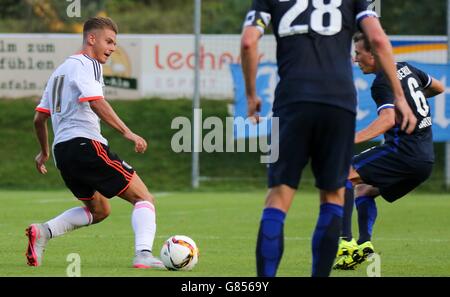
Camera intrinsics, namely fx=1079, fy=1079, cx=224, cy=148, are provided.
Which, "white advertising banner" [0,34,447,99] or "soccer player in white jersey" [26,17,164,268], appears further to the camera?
"white advertising banner" [0,34,447,99]

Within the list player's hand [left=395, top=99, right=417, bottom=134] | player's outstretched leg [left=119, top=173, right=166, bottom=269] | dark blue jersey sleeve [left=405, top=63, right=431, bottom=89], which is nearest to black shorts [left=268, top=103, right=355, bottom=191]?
player's hand [left=395, top=99, right=417, bottom=134]

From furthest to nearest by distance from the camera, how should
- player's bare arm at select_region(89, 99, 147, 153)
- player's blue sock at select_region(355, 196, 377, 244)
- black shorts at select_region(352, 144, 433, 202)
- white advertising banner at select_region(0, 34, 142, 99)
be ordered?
white advertising banner at select_region(0, 34, 142, 99), black shorts at select_region(352, 144, 433, 202), player's blue sock at select_region(355, 196, 377, 244), player's bare arm at select_region(89, 99, 147, 153)

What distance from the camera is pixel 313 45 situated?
6203 mm

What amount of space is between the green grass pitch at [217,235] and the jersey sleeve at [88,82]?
1311 mm

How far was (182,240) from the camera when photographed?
8273 millimetres

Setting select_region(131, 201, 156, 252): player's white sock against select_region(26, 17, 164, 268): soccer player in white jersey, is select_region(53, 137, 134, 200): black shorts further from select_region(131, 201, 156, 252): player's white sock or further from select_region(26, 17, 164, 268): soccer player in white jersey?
select_region(131, 201, 156, 252): player's white sock

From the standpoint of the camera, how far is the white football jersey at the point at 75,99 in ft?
27.0

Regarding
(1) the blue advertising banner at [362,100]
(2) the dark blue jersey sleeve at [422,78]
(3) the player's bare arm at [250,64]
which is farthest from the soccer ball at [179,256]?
(1) the blue advertising banner at [362,100]

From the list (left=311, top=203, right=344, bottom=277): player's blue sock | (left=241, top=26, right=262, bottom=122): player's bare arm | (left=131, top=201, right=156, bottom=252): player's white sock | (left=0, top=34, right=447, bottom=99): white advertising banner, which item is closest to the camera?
(left=241, top=26, right=262, bottom=122): player's bare arm

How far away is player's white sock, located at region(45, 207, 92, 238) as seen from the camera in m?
8.70

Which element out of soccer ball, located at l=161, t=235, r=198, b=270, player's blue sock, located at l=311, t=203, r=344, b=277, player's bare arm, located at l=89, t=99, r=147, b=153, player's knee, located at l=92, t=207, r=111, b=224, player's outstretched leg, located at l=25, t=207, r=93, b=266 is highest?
player's bare arm, located at l=89, t=99, r=147, b=153

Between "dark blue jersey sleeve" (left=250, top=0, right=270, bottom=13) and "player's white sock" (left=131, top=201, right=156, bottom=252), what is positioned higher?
"dark blue jersey sleeve" (left=250, top=0, right=270, bottom=13)

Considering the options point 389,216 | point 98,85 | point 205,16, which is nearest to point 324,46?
point 98,85

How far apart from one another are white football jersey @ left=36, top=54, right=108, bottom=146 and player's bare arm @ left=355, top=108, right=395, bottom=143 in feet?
6.65
